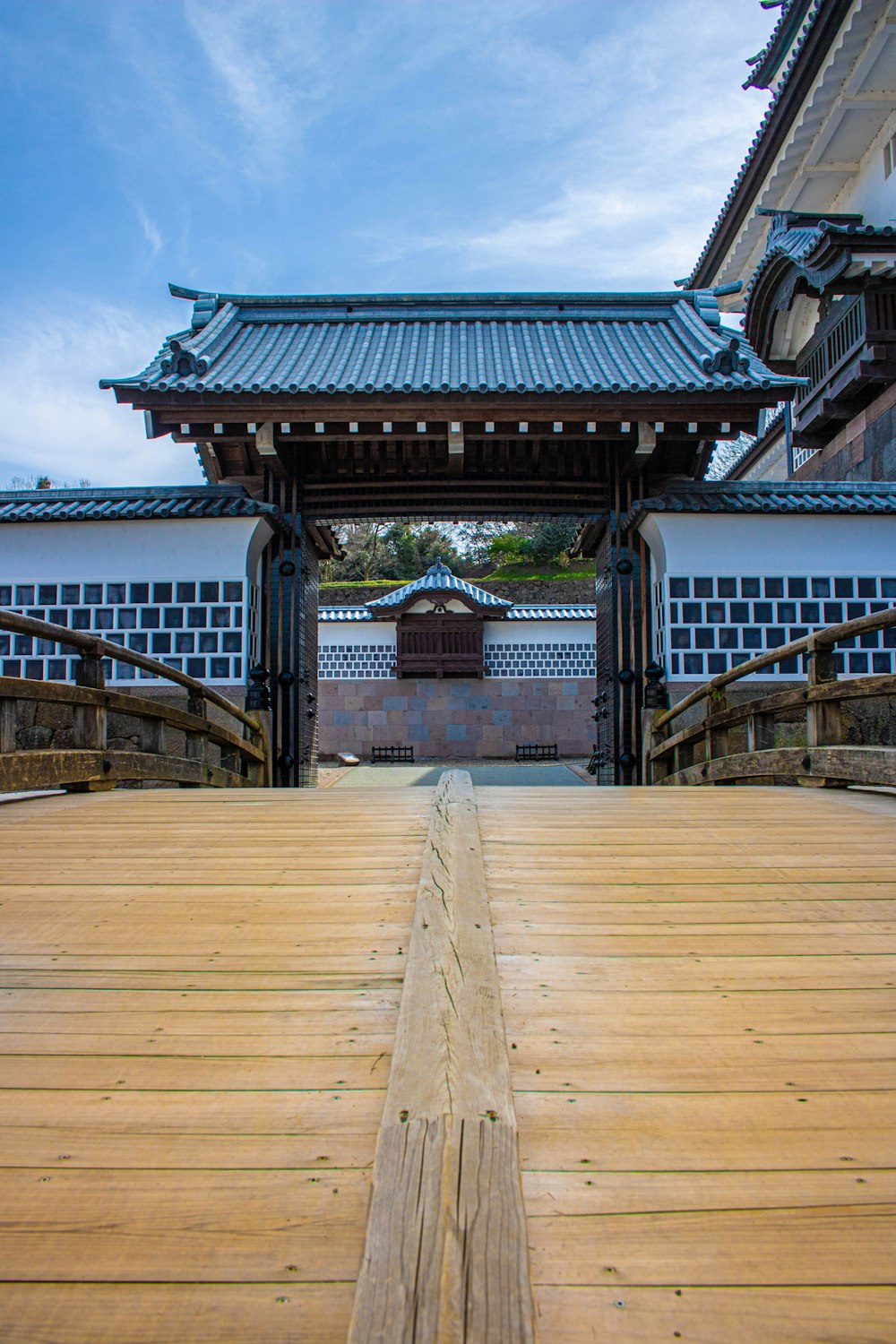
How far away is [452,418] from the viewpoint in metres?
8.61

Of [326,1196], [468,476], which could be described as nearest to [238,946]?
[326,1196]

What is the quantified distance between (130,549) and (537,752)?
33.8 ft

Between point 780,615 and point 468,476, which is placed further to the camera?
point 468,476

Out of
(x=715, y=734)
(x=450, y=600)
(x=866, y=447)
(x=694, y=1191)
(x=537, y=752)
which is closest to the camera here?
(x=694, y=1191)

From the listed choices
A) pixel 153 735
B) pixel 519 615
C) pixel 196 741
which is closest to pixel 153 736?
pixel 153 735

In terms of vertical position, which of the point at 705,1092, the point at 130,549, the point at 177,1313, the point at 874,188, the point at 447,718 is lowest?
the point at 177,1313

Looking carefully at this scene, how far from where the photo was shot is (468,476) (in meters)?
10.1

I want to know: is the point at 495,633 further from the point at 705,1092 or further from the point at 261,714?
the point at 705,1092

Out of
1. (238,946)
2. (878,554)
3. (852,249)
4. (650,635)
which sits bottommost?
(238,946)

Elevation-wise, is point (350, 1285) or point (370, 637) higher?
point (370, 637)

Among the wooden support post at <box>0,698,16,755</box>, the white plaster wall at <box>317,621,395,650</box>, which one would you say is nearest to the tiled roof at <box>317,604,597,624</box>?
the white plaster wall at <box>317,621,395,650</box>

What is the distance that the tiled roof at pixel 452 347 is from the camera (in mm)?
8617

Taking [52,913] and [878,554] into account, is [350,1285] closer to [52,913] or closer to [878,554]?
[52,913]

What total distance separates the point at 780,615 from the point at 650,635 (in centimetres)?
132
